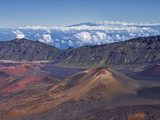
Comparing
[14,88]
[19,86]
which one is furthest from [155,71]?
[14,88]

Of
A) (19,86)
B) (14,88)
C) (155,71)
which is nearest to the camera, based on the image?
(14,88)

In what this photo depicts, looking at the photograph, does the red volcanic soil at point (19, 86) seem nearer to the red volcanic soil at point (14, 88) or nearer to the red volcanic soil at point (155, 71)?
the red volcanic soil at point (14, 88)

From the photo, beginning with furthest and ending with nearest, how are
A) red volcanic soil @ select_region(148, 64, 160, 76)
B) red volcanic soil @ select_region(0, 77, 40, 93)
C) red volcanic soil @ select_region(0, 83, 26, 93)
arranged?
red volcanic soil @ select_region(148, 64, 160, 76) < red volcanic soil @ select_region(0, 77, 40, 93) < red volcanic soil @ select_region(0, 83, 26, 93)

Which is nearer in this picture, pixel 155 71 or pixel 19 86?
pixel 19 86

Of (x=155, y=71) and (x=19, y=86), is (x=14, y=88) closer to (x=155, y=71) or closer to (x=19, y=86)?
(x=19, y=86)

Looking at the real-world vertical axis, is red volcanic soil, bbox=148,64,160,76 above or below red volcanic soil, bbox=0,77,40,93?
above

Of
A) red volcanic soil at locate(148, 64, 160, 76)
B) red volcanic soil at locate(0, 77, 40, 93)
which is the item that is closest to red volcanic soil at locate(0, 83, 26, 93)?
red volcanic soil at locate(0, 77, 40, 93)

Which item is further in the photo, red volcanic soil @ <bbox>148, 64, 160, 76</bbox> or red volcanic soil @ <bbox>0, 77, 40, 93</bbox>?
red volcanic soil @ <bbox>148, 64, 160, 76</bbox>

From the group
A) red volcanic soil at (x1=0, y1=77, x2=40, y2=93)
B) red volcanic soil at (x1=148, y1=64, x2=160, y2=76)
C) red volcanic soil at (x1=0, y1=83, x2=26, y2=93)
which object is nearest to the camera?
red volcanic soil at (x1=0, y1=83, x2=26, y2=93)

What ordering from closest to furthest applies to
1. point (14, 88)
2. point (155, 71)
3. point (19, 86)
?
1. point (14, 88)
2. point (19, 86)
3. point (155, 71)

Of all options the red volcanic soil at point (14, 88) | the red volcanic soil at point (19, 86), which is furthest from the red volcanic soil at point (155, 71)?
the red volcanic soil at point (14, 88)

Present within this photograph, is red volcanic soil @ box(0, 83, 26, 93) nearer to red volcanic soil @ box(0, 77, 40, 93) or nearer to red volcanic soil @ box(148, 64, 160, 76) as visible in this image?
red volcanic soil @ box(0, 77, 40, 93)
